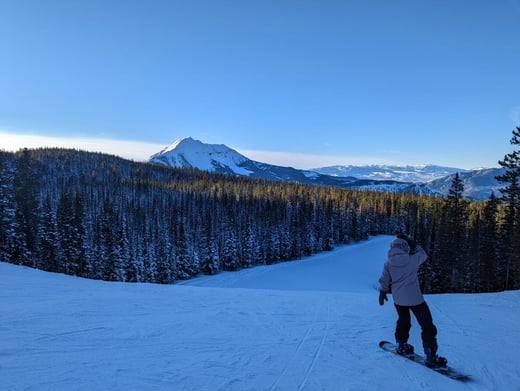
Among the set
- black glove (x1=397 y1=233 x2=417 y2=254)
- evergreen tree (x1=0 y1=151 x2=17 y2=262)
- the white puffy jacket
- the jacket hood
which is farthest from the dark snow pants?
evergreen tree (x1=0 y1=151 x2=17 y2=262)

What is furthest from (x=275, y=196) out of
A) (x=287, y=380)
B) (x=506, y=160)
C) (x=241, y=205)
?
(x=287, y=380)

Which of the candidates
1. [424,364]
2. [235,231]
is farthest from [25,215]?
[424,364]

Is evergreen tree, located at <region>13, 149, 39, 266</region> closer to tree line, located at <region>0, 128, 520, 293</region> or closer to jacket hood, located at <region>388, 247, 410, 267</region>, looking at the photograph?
tree line, located at <region>0, 128, 520, 293</region>

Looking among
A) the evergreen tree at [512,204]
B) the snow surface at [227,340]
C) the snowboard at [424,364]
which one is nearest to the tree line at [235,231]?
the evergreen tree at [512,204]

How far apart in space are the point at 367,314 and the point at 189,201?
79.4 meters

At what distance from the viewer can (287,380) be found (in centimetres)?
529

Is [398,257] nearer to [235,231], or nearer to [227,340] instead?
[227,340]

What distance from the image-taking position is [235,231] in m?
67.9

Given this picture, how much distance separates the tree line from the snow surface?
70.0 feet

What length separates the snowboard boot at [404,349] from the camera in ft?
20.7

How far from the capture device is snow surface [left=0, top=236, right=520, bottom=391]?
525 centimetres

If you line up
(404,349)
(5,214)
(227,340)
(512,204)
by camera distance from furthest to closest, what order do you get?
(5,214)
(512,204)
(227,340)
(404,349)

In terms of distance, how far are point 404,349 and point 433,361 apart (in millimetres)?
535

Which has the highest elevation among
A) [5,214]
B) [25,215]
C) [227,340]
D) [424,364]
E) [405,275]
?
[405,275]
